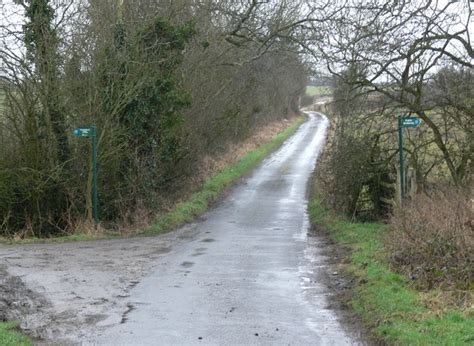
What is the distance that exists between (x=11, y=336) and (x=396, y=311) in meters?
4.82

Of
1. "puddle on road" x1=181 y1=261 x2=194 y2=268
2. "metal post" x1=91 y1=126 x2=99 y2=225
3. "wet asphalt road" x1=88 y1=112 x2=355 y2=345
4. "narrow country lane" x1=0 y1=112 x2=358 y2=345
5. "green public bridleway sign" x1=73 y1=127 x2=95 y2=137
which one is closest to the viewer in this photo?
"wet asphalt road" x1=88 y1=112 x2=355 y2=345

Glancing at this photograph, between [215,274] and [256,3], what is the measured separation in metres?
14.8

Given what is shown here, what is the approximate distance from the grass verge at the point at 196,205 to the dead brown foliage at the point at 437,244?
9.14 metres

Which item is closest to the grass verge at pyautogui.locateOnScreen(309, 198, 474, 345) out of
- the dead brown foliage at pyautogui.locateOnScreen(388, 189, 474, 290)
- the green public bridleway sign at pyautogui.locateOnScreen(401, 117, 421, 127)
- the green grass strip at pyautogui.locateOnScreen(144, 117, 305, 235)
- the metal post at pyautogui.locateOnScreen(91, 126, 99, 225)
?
the dead brown foliage at pyautogui.locateOnScreen(388, 189, 474, 290)

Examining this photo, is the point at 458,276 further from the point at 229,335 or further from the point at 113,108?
the point at 113,108

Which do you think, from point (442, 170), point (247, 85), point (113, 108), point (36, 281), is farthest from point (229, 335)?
point (247, 85)

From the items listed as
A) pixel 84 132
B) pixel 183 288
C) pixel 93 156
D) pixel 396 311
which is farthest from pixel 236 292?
pixel 93 156

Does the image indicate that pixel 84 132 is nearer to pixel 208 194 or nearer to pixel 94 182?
pixel 94 182

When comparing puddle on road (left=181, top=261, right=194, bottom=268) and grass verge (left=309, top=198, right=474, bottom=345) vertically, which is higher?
grass verge (left=309, top=198, right=474, bottom=345)

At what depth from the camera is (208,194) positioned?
2717 cm

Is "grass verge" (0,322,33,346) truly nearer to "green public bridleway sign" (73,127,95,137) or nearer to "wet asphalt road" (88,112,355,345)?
"wet asphalt road" (88,112,355,345)

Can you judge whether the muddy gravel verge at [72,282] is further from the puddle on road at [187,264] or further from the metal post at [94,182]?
the metal post at [94,182]

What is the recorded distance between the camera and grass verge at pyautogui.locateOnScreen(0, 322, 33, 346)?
7895 mm

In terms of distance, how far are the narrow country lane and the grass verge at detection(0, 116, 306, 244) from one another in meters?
0.76
